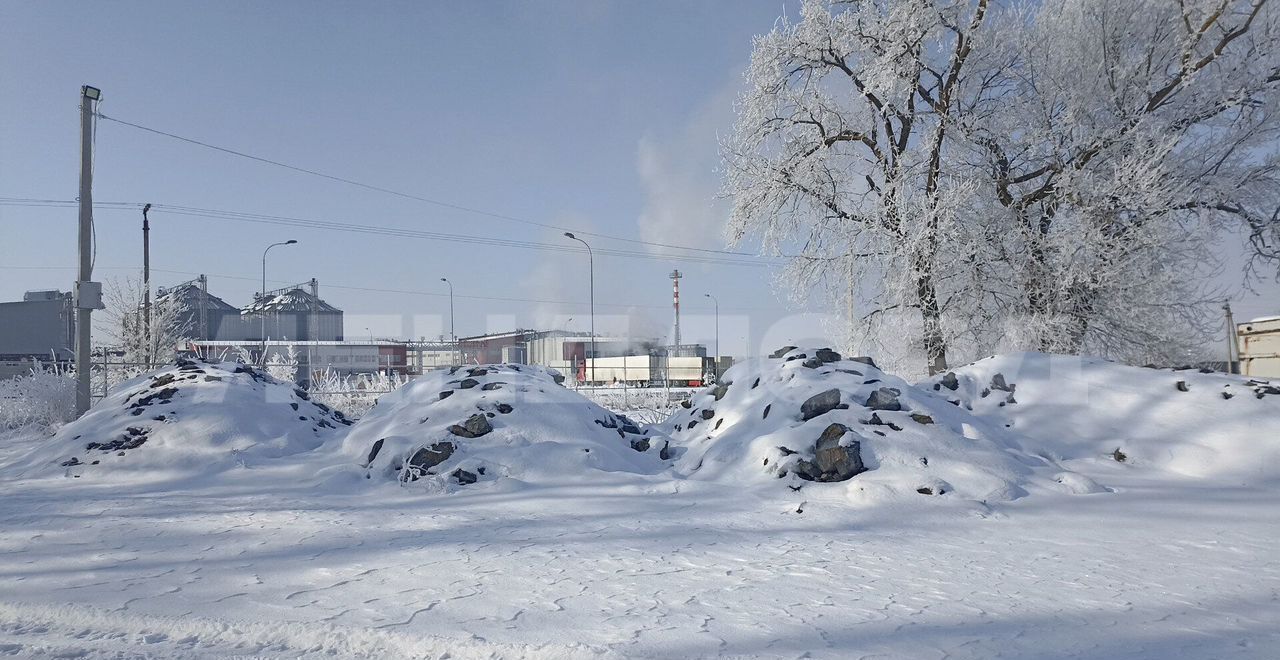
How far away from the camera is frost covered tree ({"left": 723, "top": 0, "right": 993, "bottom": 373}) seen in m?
13.1

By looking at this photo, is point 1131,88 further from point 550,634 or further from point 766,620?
point 550,634

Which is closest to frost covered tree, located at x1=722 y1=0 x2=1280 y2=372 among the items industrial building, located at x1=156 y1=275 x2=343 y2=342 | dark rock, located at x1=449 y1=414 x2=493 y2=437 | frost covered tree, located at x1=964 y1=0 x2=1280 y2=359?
frost covered tree, located at x1=964 y1=0 x2=1280 y2=359

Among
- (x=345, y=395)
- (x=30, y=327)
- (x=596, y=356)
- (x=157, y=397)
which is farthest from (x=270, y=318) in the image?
(x=157, y=397)

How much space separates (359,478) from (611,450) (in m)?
3.11

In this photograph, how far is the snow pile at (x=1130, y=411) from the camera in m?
7.53

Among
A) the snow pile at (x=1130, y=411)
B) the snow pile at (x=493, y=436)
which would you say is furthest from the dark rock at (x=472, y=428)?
the snow pile at (x=1130, y=411)

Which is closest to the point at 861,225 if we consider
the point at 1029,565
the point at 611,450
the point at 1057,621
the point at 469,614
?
the point at 611,450

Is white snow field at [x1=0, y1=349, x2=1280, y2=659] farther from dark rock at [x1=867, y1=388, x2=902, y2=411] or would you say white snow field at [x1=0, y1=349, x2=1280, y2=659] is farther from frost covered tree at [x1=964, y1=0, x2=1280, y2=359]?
frost covered tree at [x1=964, y1=0, x2=1280, y2=359]

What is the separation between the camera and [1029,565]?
14.9ft

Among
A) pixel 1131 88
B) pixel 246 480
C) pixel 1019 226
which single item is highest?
pixel 1131 88

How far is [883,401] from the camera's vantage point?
8227 mm

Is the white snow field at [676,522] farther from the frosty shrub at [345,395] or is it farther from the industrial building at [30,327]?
the industrial building at [30,327]

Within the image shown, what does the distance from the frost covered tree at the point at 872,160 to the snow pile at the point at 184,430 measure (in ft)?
32.0

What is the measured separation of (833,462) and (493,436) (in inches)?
164
